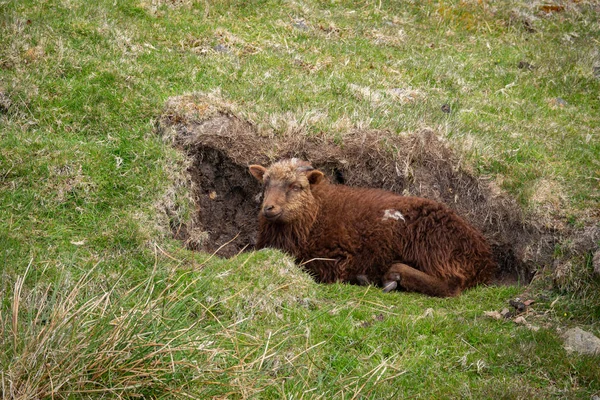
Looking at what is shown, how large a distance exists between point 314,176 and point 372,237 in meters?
1.13

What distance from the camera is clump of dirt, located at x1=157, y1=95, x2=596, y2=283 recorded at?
33.6ft

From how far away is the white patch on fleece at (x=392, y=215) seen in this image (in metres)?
9.70

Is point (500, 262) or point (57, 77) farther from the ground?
point (57, 77)

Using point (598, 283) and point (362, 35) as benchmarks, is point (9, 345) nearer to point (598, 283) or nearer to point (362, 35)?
point (598, 283)

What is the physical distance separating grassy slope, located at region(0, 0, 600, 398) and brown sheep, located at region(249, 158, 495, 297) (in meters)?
0.56

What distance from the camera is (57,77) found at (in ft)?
35.2

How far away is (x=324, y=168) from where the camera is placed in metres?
10.8

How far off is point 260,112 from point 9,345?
245 inches

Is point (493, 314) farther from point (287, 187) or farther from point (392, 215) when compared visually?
point (287, 187)

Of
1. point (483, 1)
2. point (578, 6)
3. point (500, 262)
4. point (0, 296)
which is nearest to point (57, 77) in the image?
point (0, 296)

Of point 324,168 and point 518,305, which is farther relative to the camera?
point 324,168

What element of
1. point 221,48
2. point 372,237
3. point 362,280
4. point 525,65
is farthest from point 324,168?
point 525,65

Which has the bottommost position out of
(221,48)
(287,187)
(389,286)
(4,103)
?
(389,286)

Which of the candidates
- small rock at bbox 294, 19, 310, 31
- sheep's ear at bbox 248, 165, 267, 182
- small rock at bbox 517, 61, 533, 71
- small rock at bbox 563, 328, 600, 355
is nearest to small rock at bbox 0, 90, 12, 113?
sheep's ear at bbox 248, 165, 267, 182
